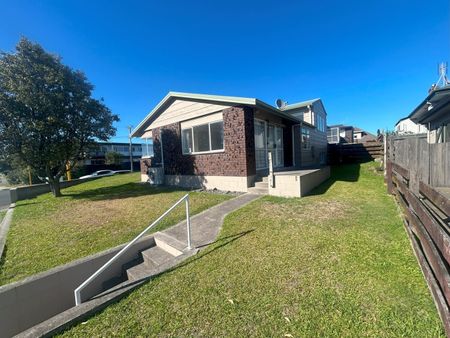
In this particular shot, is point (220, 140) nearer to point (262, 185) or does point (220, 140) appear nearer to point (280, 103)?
point (262, 185)

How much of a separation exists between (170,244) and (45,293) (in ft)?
6.76

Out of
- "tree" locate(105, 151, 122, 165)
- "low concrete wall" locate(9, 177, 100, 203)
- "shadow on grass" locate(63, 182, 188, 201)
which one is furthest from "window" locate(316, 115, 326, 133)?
"tree" locate(105, 151, 122, 165)

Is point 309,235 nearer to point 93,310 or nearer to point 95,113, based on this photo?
point 93,310

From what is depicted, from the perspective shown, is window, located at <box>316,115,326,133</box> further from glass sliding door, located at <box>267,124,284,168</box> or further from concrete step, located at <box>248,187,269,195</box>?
concrete step, located at <box>248,187,269,195</box>

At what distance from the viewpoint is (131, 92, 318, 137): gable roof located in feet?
26.7

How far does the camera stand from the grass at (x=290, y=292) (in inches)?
83.9

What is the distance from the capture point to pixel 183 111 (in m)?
10.7

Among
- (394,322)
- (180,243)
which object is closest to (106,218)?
(180,243)

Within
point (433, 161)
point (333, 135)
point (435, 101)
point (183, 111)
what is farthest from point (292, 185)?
point (333, 135)

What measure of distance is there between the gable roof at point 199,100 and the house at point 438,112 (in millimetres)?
5444

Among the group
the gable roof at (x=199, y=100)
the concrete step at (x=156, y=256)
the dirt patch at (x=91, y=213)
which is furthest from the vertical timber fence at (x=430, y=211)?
the dirt patch at (x=91, y=213)

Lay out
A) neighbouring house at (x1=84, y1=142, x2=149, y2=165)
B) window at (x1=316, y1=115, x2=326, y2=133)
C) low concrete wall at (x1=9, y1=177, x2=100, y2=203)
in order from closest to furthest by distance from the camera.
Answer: low concrete wall at (x1=9, y1=177, x2=100, y2=203)
window at (x1=316, y1=115, x2=326, y2=133)
neighbouring house at (x1=84, y1=142, x2=149, y2=165)

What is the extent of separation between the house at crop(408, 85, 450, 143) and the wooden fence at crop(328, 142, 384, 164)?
18.5 feet

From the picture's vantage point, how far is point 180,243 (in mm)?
4211
